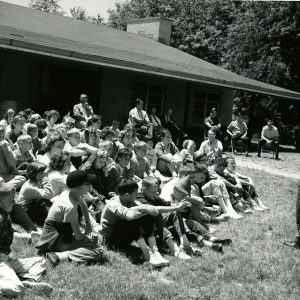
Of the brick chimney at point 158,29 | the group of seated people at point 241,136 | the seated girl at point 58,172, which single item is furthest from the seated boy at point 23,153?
the brick chimney at point 158,29

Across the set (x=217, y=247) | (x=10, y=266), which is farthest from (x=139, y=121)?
(x=10, y=266)

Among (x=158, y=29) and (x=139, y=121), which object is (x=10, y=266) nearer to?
(x=139, y=121)

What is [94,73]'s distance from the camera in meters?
17.0

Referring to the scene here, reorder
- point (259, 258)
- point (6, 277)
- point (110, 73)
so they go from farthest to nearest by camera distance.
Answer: point (110, 73) < point (259, 258) < point (6, 277)

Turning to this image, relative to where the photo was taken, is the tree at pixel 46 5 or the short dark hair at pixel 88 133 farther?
the tree at pixel 46 5

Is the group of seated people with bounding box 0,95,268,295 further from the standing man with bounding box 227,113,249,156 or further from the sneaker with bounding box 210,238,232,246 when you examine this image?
the standing man with bounding box 227,113,249,156

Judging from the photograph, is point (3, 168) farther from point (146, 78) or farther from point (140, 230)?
point (146, 78)

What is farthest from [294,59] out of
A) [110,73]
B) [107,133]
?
[107,133]

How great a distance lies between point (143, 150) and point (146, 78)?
1015 centimetres

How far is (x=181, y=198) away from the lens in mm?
6898

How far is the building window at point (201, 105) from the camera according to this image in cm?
2020

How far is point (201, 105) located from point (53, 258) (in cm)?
1576

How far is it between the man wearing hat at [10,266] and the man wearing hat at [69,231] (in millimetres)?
491

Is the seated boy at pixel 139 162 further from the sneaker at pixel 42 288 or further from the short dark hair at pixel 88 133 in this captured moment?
the sneaker at pixel 42 288
